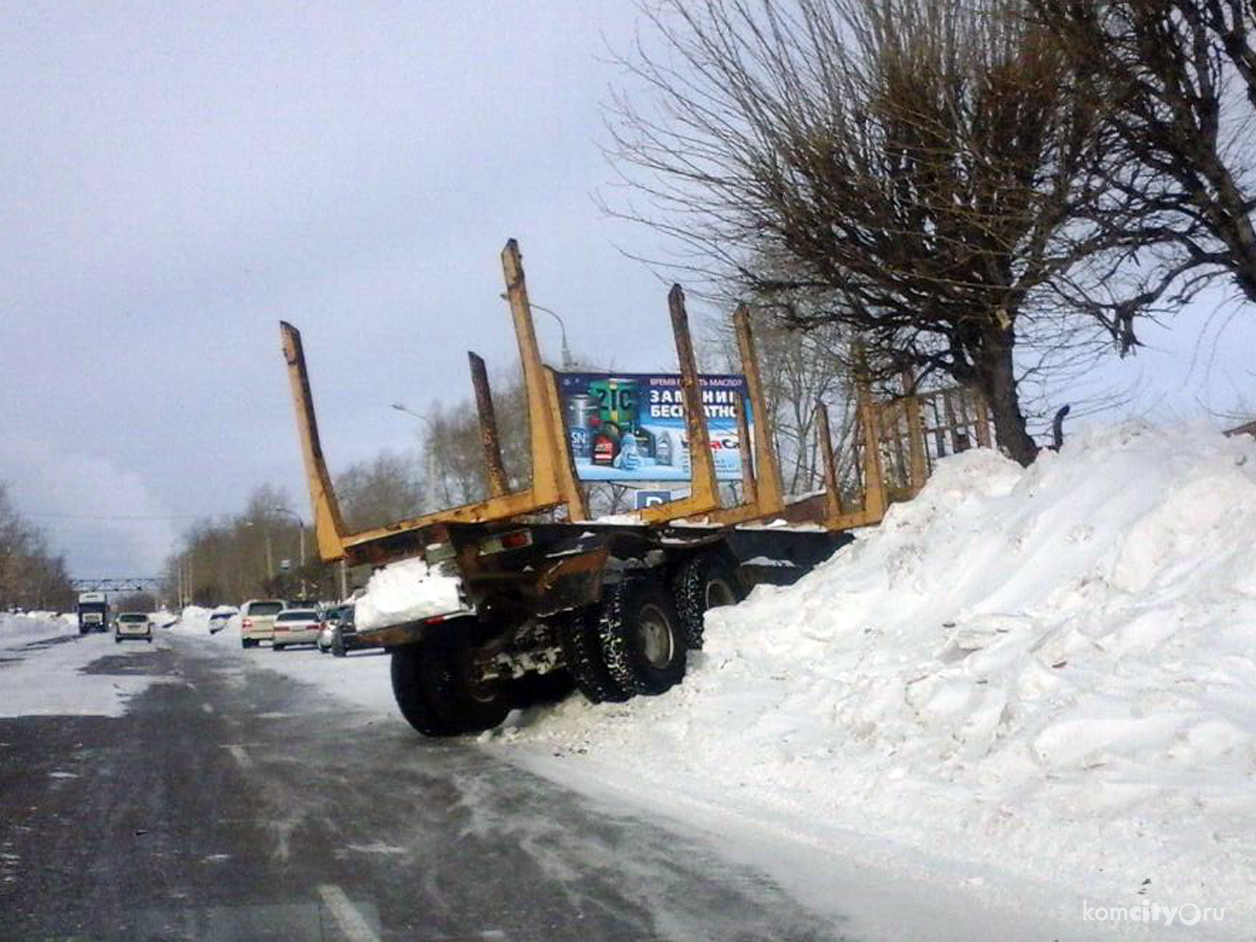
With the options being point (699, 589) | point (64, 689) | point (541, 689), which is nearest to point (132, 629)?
point (64, 689)

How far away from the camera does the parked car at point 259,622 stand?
52844 millimetres

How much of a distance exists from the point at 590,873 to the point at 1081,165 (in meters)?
6.75

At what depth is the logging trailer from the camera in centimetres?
1229

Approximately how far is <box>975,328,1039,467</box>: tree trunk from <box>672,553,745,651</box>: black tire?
3238mm

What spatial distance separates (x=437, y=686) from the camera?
13625 mm

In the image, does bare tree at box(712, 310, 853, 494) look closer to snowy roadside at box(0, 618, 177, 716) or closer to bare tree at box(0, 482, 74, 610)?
snowy roadside at box(0, 618, 177, 716)

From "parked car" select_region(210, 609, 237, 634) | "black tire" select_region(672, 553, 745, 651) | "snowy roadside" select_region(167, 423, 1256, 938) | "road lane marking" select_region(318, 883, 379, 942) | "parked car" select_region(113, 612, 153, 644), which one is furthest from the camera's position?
"parked car" select_region(210, 609, 237, 634)

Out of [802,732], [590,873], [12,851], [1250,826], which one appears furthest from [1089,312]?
[12,851]

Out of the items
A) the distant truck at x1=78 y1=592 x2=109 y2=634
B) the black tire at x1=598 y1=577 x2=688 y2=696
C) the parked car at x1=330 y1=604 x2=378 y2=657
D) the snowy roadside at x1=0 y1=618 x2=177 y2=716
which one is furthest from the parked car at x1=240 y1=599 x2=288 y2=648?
the distant truck at x1=78 y1=592 x2=109 y2=634

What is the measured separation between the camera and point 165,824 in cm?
926

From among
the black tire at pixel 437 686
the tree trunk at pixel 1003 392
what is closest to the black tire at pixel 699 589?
the black tire at pixel 437 686

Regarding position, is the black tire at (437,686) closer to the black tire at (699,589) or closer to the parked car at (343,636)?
the black tire at (699,589)

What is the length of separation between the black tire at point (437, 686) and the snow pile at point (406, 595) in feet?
3.07

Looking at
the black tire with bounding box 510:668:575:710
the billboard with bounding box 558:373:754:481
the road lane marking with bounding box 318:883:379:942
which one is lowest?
the road lane marking with bounding box 318:883:379:942
